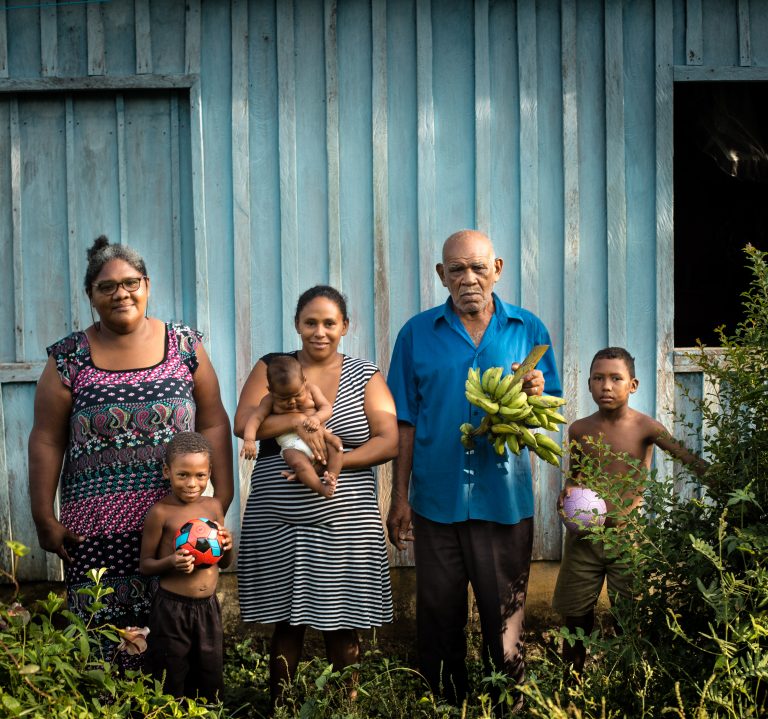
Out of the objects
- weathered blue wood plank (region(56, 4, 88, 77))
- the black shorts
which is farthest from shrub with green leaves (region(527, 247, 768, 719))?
weathered blue wood plank (region(56, 4, 88, 77))

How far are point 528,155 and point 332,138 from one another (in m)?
1.10

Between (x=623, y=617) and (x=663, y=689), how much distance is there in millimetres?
265

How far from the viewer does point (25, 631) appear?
320cm

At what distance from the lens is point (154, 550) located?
4.07 metres

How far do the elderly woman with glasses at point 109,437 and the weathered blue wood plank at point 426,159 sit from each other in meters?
1.92

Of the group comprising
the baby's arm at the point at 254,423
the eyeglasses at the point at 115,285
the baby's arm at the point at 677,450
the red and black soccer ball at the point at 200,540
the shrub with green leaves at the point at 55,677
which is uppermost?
the eyeglasses at the point at 115,285

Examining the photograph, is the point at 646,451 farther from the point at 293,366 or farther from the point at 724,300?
the point at 724,300

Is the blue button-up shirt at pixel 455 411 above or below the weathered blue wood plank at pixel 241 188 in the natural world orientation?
below

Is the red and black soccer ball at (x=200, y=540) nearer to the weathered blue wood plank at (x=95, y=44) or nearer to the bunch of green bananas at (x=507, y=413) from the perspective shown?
the bunch of green bananas at (x=507, y=413)

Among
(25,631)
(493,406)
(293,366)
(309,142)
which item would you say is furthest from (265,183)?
(25,631)

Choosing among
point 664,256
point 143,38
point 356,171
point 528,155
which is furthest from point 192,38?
point 664,256

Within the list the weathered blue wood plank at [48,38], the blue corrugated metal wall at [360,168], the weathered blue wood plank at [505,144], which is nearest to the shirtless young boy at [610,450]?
the blue corrugated metal wall at [360,168]

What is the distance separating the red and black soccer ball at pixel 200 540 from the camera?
13.2 ft

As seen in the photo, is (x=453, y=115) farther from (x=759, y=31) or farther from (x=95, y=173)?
(x=95, y=173)
